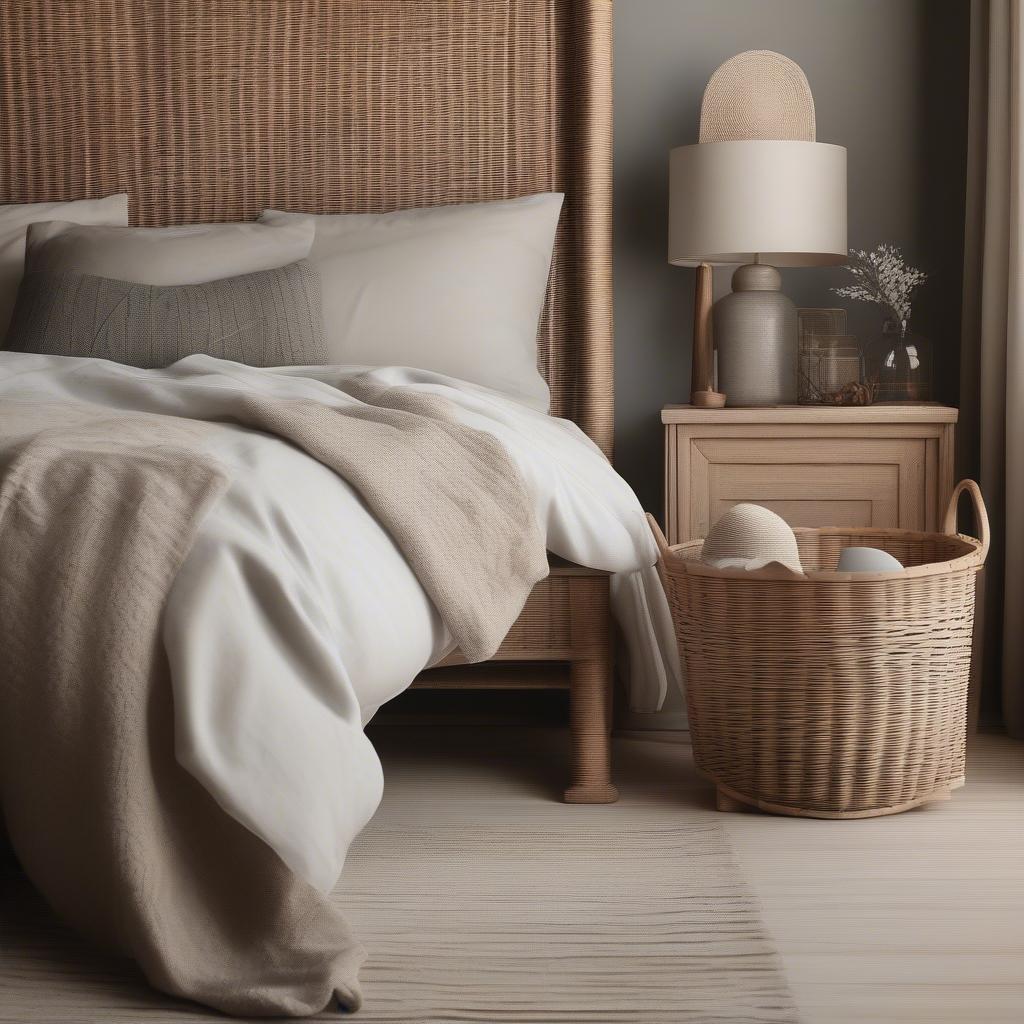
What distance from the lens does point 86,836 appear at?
1.32 metres

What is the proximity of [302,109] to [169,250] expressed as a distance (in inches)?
23.2

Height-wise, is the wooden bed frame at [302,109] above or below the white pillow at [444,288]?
above

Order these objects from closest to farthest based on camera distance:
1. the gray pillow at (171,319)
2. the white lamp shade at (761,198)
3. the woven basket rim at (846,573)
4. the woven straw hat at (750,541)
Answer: the woven basket rim at (846,573) < the woven straw hat at (750,541) < the gray pillow at (171,319) < the white lamp shade at (761,198)

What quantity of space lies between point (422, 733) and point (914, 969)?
1.42 m

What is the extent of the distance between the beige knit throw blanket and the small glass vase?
1.71m

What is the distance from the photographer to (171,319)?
238 centimetres

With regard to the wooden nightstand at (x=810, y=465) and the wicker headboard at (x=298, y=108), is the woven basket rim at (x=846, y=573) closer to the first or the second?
A: the wooden nightstand at (x=810, y=465)

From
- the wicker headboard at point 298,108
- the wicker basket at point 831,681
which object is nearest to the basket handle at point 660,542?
the wicker basket at point 831,681

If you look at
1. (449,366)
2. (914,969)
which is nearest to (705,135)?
(449,366)

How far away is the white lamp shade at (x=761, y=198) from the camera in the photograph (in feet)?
8.62

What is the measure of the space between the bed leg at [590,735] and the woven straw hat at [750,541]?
10.8 inches

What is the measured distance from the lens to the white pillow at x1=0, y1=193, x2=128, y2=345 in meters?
2.69

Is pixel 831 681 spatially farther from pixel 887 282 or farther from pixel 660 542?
pixel 887 282

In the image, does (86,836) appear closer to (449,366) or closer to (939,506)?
(449,366)
